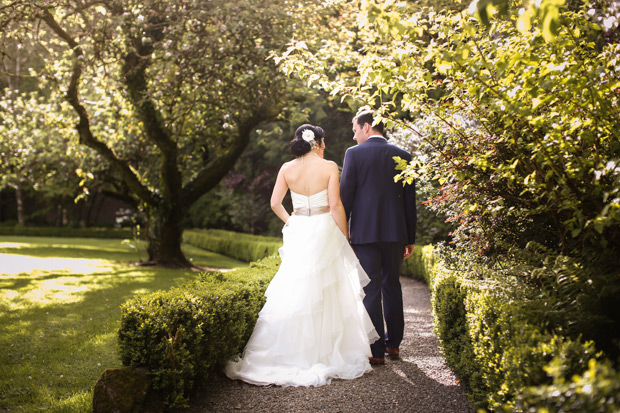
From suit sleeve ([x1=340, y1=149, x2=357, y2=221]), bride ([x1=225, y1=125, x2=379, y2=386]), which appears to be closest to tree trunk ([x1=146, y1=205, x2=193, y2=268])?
bride ([x1=225, y1=125, x2=379, y2=386])

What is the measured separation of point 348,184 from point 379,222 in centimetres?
47

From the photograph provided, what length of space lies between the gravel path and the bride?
123mm

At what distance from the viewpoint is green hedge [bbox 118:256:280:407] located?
3.44 meters

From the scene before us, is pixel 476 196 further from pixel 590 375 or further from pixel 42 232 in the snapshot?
pixel 42 232

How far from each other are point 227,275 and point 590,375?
12.6 ft

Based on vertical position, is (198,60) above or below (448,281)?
above

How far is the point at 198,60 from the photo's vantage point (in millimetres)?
10500

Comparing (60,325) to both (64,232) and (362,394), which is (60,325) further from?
(64,232)

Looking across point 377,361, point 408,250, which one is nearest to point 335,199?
point 408,250

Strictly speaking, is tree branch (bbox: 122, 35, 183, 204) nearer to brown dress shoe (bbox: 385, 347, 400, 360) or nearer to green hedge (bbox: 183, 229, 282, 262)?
green hedge (bbox: 183, 229, 282, 262)

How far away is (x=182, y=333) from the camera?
11.5ft

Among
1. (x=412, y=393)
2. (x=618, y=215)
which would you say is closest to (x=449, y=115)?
(x=618, y=215)

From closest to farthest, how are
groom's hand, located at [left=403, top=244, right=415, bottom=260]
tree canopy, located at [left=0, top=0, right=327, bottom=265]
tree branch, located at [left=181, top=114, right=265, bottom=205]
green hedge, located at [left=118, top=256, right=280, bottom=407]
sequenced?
1. green hedge, located at [left=118, top=256, right=280, bottom=407]
2. groom's hand, located at [left=403, top=244, right=415, bottom=260]
3. tree canopy, located at [left=0, top=0, right=327, bottom=265]
4. tree branch, located at [left=181, top=114, right=265, bottom=205]

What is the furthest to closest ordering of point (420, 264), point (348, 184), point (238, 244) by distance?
1. point (238, 244)
2. point (420, 264)
3. point (348, 184)
